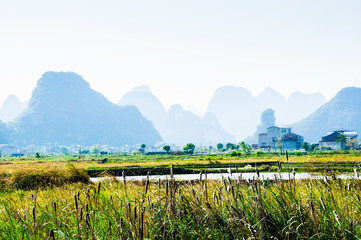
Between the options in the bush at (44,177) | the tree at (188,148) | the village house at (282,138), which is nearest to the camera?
the bush at (44,177)

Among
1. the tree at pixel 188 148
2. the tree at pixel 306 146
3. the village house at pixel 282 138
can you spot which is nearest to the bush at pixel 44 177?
the tree at pixel 188 148

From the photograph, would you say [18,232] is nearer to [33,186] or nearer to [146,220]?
[146,220]

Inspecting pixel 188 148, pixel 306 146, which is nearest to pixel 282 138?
pixel 306 146

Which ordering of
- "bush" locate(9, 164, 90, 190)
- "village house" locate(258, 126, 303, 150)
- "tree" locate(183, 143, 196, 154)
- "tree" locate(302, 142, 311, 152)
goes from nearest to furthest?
"bush" locate(9, 164, 90, 190) → "tree" locate(183, 143, 196, 154) → "tree" locate(302, 142, 311, 152) → "village house" locate(258, 126, 303, 150)

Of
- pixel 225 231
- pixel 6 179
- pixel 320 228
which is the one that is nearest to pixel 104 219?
pixel 225 231

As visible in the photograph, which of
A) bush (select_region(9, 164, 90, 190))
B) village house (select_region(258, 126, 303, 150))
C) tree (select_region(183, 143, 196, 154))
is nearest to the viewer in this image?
bush (select_region(9, 164, 90, 190))

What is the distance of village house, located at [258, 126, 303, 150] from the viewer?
5581 inches

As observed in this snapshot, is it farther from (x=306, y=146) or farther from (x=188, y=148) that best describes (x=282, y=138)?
(x=188, y=148)

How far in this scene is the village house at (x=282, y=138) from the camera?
14175 cm

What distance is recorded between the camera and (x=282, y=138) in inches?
5842

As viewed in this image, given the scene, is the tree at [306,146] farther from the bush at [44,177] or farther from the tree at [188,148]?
the bush at [44,177]

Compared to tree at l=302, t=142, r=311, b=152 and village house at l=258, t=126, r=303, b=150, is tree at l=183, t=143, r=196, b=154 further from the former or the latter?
village house at l=258, t=126, r=303, b=150

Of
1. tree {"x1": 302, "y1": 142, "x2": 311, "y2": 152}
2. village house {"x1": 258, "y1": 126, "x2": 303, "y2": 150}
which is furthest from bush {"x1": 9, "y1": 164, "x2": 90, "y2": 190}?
village house {"x1": 258, "y1": 126, "x2": 303, "y2": 150}

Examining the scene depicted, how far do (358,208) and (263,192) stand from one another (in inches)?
40.2
